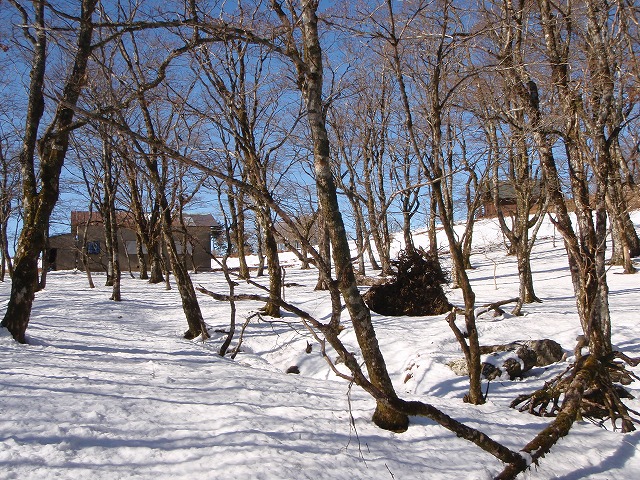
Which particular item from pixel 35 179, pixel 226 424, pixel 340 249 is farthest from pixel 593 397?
pixel 35 179

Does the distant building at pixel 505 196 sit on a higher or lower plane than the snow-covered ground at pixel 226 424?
higher

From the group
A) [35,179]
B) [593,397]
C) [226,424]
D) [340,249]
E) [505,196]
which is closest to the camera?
[226,424]

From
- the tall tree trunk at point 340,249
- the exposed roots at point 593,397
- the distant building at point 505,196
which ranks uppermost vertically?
the distant building at point 505,196

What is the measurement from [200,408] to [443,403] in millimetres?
2211

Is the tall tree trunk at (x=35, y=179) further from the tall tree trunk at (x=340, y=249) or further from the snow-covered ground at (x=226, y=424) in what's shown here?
the tall tree trunk at (x=340, y=249)

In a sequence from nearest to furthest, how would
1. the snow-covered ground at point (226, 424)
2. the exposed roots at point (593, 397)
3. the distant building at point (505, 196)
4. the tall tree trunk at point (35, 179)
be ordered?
the snow-covered ground at point (226, 424) → the exposed roots at point (593, 397) → the tall tree trunk at point (35, 179) → the distant building at point (505, 196)

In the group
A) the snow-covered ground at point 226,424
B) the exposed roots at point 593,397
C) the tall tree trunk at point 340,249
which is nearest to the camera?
the snow-covered ground at point 226,424

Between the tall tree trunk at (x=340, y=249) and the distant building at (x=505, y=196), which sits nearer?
the tall tree trunk at (x=340, y=249)

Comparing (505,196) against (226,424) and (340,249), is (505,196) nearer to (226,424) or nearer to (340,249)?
(340,249)

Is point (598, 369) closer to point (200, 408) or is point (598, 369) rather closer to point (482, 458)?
point (482, 458)

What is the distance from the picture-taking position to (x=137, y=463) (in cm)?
250

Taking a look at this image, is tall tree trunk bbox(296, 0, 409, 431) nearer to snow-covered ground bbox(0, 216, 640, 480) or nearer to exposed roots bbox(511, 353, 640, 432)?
snow-covered ground bbox(0, 216, 640, 480)

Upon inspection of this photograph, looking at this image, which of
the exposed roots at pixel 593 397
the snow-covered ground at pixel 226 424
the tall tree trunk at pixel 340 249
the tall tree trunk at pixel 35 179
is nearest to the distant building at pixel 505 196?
the exposed roots at pixel 593 397

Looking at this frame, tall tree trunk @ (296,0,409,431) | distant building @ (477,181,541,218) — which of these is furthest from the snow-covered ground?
distant building @ (477,181,541,218)
